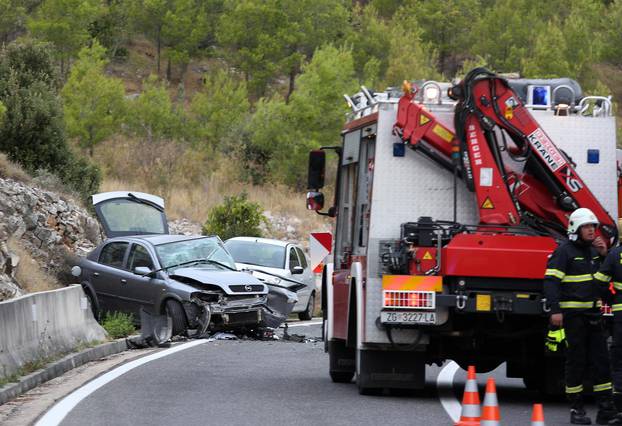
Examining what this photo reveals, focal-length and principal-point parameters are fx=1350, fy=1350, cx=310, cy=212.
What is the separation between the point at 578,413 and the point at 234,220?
25.9m

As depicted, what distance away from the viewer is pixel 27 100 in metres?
33.7

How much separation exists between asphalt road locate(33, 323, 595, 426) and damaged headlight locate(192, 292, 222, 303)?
2705mm

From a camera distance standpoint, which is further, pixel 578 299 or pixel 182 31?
pixel 182 31

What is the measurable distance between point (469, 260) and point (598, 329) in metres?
1.38

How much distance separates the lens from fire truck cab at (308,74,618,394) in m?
12.1

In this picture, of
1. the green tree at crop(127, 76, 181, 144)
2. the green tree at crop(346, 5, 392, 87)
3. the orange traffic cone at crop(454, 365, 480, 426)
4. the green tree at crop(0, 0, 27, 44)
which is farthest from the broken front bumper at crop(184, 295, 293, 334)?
the green tree at crop(346, 5, 392, 87)

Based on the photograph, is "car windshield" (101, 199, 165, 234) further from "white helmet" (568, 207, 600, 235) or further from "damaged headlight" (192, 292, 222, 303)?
"white helmet" (568, 207, 600, 235)

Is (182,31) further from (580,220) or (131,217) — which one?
(580,220)

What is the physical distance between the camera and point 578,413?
435 inches

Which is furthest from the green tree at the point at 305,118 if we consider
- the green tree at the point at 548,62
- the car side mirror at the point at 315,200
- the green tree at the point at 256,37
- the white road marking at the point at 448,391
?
the car side mirror at the point at 315,200

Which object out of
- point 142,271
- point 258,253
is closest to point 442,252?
point 142,271

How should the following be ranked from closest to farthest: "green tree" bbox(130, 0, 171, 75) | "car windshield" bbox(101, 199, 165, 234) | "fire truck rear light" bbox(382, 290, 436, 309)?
"fire truck rear light" bbox(382, 290, 436, 309) < "car windshield" bbox(101, 199, 165, 234) < "green tree" bbox(130, 0, 171, 75)

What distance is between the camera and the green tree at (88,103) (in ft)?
174

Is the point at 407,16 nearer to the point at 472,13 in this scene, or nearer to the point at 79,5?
the point at 472,13
